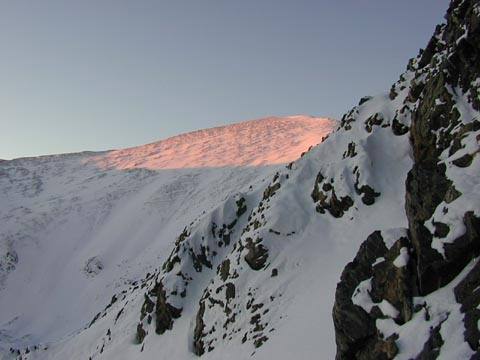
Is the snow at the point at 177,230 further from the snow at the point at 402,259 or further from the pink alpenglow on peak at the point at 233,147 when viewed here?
the snow at the point at 402,259

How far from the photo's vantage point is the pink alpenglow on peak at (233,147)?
250ft

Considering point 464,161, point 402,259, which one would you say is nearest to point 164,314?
point 402,259

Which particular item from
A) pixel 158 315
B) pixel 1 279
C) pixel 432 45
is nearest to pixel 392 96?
pixel 432 45

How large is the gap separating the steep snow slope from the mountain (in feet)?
1.29

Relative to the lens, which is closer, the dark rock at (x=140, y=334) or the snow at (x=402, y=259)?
the snow at (x=402, y=259)

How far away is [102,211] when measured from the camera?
6956cm

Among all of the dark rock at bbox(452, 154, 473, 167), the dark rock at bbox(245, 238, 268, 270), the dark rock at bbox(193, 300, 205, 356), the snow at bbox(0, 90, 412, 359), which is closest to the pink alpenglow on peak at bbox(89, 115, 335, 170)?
the snow at bbox(0, 90, 412, 359)

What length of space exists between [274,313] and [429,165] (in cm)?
1023

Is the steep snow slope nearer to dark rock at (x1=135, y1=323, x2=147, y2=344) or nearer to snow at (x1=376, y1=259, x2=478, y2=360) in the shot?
dark rock at (x1=135, y1=323, x2=147, y2=344)

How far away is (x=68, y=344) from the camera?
3638 centimetres

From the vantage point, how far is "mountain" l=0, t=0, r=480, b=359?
11852 mm

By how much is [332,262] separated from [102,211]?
173 feet

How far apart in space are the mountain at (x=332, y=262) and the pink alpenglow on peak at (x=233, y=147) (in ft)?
77.5

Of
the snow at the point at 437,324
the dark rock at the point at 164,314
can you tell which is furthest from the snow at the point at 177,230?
the snow at the point at 437,324
